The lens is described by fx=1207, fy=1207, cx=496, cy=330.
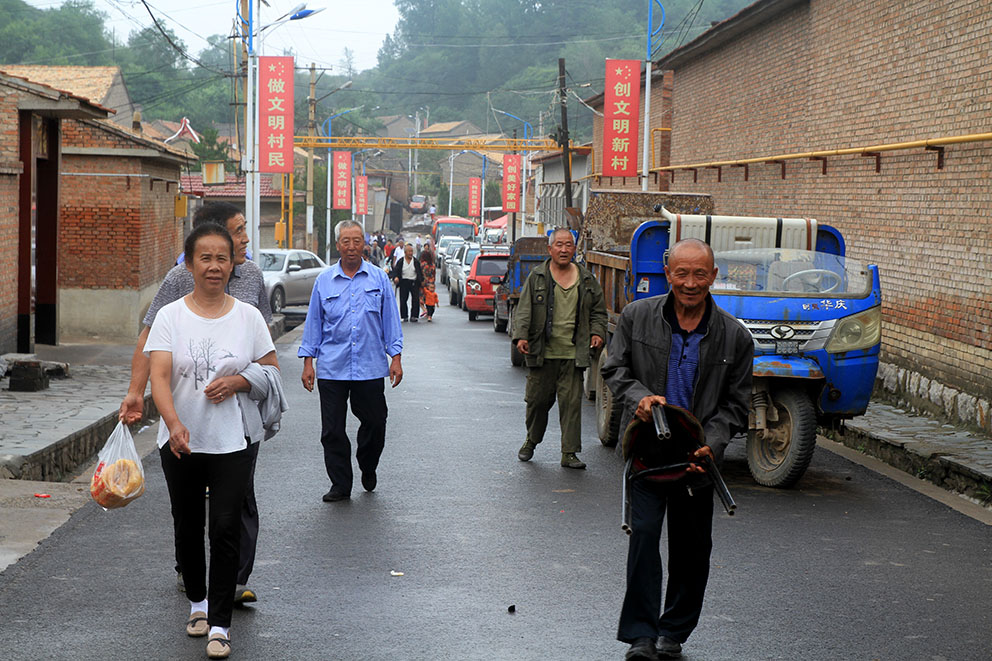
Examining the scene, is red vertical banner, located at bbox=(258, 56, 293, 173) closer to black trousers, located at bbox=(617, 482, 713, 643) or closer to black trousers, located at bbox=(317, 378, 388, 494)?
black trousers, located at bbox=(317, 378, 388, 494)

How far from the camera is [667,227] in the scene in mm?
11016

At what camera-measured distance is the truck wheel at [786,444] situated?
29.3 feet

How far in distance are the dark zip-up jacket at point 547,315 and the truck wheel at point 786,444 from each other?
151 cm

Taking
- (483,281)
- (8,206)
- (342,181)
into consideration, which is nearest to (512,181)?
(342,181)

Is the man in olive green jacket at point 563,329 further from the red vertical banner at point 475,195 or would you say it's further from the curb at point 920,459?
the red vertical banner at point 475,195

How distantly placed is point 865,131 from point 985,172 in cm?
402

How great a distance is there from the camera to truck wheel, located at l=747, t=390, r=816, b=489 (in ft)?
29.3

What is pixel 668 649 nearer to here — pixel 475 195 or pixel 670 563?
pixel 670 563

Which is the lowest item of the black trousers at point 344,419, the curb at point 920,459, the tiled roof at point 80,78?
the curb at point 920,459

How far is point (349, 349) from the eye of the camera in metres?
8.35

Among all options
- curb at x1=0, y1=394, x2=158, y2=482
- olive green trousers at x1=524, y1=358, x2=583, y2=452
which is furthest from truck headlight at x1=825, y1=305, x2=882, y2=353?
curb at x1=0, y1=394, x2=158, y2=482

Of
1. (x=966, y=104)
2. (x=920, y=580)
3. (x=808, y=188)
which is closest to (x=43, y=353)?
(x=808, y=188)

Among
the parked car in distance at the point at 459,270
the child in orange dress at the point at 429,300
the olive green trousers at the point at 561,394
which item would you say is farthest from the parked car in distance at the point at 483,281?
the olive green trousers at the point at 561,394

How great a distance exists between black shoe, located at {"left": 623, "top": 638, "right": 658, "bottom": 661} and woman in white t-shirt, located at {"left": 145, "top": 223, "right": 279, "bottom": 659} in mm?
1699
